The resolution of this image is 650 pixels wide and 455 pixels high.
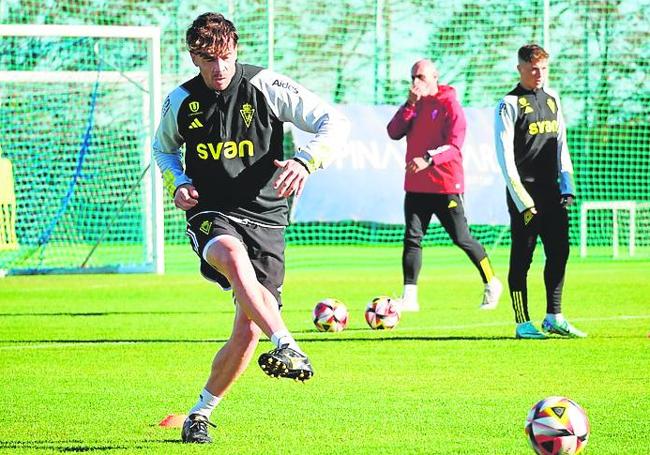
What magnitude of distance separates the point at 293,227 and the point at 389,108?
4.09m

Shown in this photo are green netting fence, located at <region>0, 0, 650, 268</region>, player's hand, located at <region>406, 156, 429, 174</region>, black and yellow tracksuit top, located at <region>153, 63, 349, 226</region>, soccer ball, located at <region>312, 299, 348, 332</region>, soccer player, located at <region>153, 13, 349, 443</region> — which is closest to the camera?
soccer player, located at <region>153, 13, 349, 443</region>

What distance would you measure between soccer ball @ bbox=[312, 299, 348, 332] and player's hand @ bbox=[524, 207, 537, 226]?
198cm

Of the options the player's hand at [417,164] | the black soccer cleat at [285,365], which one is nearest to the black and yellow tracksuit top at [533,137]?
the player's hand at [417,164]

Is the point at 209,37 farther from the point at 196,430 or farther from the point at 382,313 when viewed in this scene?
the point at 382,313

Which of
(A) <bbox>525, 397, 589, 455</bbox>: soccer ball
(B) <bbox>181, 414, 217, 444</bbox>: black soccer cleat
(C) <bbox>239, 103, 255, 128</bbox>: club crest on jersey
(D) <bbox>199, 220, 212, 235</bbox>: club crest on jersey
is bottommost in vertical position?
(B) <bbox>181, 414, 217, 444</bbox>: black soccer cleat

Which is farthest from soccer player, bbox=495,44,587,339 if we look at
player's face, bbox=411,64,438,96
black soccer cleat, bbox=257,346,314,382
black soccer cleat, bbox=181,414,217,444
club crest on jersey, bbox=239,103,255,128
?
black soccer cleat, bbox=257,346,314,382

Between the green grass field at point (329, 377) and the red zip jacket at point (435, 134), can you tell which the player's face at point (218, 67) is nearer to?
the green grass field at point (329, 377)

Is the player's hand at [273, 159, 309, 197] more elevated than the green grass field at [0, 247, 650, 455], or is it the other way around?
the player's hand at [273, 159, 309, 197]

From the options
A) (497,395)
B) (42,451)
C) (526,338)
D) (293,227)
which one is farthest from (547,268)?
(293,227)

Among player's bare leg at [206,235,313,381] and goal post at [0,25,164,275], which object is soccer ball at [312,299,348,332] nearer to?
player's bare leg at [206,235,313,381]

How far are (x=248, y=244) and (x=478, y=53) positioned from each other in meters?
20.4

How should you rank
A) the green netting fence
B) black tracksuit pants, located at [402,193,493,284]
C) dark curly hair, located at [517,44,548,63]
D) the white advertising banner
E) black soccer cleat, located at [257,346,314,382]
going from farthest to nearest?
the green netting fence → the white advertising banner → black tracksuit pants, located at [402,193,493,284] → dark curly hair, located at [517,44,548,63] → black soccer cleat, located at [257,346,314,382]

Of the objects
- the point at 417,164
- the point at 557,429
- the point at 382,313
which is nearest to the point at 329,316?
the point at 382,313

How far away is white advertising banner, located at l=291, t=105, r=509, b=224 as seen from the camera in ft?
69.7
